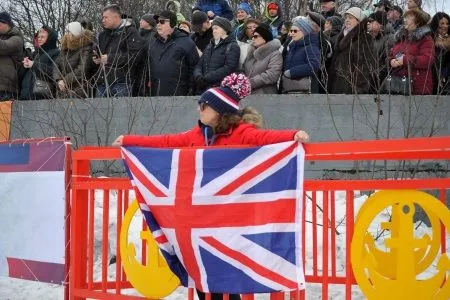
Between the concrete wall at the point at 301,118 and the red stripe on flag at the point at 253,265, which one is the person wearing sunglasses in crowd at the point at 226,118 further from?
the concrete wall at the point at 301,118

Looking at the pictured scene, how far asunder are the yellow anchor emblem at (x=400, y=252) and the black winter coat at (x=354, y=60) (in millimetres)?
5010

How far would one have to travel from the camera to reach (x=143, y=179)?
587 cm

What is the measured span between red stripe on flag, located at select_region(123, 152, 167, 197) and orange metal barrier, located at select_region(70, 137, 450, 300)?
0.78 feet

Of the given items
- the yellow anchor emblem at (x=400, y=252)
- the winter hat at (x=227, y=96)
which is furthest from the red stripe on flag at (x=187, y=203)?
the yellow anchor emblem at (x=400, y=252)

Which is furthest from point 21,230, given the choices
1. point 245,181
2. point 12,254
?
point 245,181

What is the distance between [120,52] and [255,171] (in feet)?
19.9

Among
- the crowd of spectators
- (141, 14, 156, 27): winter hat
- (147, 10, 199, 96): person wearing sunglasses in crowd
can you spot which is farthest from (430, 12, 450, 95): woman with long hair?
(141, 14, 156, 27): winter hat

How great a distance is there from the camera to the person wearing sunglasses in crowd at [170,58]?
35.9 feet

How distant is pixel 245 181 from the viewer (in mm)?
5359

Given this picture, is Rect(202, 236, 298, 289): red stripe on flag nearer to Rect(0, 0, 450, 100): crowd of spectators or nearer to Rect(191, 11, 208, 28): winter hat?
Rect(0, 0, 450, 100): crowd of spectators

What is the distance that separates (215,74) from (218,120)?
473 centimetres

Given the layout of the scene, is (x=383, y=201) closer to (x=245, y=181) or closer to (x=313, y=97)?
(x=245, y=181)

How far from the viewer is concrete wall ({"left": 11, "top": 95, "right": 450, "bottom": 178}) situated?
10164mm

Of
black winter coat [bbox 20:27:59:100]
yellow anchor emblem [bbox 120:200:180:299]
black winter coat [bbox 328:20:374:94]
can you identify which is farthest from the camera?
black winter coat [bbox 20:27:59:100]
